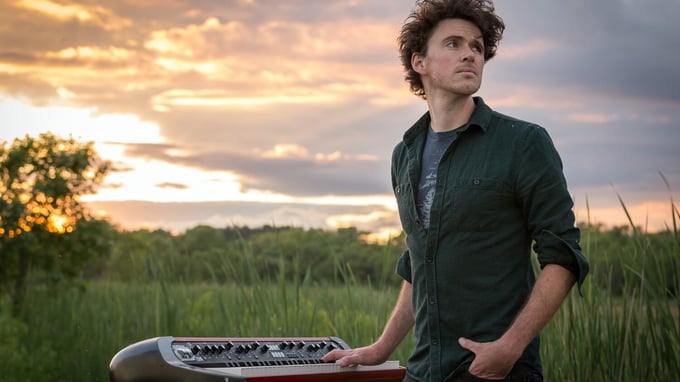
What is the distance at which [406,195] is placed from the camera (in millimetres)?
3133

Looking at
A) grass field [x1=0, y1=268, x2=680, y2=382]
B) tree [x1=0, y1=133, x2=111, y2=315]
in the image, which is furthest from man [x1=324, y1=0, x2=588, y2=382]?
tree [x1=0, y1=133, x2=111, y2=315]

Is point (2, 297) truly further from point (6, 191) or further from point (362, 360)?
point (362, 360)

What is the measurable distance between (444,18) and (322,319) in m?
3.83

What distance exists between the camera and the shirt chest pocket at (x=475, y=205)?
2820 mm

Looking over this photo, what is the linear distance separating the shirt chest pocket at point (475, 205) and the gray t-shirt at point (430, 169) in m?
0.12

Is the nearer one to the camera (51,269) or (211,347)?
(211,347)

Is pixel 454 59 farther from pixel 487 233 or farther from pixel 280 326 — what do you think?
pixel 280 326

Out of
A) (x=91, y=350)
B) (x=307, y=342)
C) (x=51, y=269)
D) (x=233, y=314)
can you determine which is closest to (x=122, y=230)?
(x=51, y=269)

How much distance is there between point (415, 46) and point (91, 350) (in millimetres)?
4519

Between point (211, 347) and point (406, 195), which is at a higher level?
point (406, 195)

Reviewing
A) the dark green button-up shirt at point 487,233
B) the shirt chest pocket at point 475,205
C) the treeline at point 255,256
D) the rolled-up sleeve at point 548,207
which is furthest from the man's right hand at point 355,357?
the treeline at point 255,256

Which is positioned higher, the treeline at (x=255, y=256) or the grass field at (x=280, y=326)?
the treeline at (x=255, y=256)

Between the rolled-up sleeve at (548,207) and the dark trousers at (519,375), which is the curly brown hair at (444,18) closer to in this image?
the rolled-up sleeve at (548,207)

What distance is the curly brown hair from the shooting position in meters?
3.19
